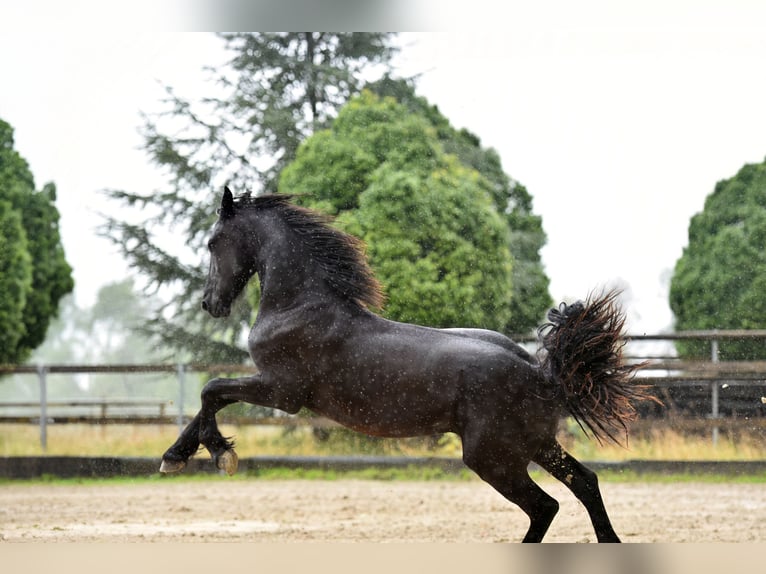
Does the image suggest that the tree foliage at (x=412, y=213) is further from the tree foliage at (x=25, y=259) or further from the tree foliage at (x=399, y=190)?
the tree foliage at (x=25, y=259)

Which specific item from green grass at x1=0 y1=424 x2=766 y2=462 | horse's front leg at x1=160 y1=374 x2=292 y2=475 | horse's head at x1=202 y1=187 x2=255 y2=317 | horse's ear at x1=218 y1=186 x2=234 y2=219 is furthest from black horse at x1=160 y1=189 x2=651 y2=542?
Result: green grass at x1=0 y1=424 x2=766 y2=462

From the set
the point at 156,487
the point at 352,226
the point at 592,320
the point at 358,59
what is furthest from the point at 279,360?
the point at 358,59

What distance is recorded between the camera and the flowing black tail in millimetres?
4074

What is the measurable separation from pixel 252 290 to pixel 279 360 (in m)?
4.22

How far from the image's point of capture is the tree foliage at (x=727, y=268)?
912cm

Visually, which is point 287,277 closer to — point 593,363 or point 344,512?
point 593,363

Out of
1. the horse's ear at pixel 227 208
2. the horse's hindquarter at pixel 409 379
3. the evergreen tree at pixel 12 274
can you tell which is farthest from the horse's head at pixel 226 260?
the evergreen tree at pixel 12 274

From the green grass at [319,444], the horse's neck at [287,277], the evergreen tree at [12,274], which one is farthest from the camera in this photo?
the evergreen tree at [12,274]

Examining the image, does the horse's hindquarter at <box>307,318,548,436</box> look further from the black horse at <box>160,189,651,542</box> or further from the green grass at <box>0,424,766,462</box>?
the green grass at <box>0,424,766,462</box>

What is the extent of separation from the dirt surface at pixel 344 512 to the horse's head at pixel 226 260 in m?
2.32

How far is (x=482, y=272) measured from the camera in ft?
25.6

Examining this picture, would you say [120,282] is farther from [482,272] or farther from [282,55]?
[482,272]

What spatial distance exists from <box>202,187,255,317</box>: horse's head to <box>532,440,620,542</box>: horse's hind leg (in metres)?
1.54

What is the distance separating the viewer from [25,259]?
9492 mm
